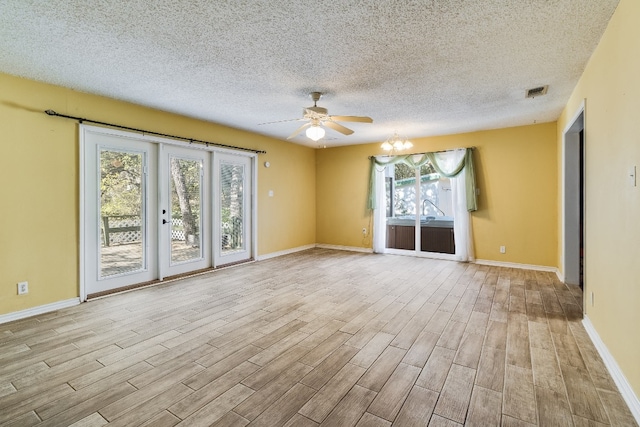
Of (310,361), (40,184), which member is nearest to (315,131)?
(310,361)

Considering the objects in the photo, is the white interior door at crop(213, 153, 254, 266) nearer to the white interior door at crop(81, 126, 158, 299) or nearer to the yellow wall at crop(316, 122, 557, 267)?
the white interior door at crop(81, 126, 158, 299)

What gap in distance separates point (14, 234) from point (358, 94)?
416cm

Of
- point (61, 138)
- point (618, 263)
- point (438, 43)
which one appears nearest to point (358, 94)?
point (438, 43)

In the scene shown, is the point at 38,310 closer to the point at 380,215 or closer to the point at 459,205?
the point at 380,215

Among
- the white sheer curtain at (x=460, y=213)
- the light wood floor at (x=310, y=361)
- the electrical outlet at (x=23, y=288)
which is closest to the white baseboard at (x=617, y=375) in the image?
the light wood floor at (x=310, y=361)

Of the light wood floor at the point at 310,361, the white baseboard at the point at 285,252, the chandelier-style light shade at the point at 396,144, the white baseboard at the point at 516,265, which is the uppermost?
the chandelier-style light shade at the point at 396,144

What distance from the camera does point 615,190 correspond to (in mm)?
2211

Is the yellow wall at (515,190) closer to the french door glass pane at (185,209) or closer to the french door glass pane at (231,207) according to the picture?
the french door glass pane at (231,207)

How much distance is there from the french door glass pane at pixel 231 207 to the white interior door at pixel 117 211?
123 cm

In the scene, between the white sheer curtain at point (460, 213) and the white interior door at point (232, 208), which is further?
the white sheer curtain at point (460, 213)

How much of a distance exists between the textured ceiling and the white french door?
0.84m

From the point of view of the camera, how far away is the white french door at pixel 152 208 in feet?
12.8

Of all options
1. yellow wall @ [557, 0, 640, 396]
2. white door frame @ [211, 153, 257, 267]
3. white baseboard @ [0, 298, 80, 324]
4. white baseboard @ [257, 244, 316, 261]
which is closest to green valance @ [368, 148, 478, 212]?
white baseboard @ [257, 244, 316, 261]

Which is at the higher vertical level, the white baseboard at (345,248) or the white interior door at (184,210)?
the white interior door at (184,210)
